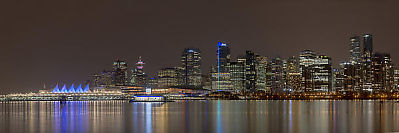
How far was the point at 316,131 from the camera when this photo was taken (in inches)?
1956

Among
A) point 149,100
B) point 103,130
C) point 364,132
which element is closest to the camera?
point 364,132

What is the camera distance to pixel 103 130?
52.3 m

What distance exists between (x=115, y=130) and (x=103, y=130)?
1.23 metres

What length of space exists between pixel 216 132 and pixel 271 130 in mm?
5913

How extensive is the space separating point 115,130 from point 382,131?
26840mm

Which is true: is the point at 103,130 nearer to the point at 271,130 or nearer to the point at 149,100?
the point at 271,130

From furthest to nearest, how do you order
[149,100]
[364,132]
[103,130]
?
[149,100], [103,130], [364,132]

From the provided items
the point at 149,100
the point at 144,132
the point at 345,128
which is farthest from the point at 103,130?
the point at 149,100

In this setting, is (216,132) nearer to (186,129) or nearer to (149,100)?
(186,129)

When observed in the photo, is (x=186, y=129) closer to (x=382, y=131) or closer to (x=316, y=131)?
(x=316, y=131)

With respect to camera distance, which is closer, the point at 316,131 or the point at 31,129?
the point at 316,131

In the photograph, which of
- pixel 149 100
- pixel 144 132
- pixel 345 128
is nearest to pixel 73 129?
pixel 144 132

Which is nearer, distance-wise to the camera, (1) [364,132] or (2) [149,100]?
(1) [364,132]

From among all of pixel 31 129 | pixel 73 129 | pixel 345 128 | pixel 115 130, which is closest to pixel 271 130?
pixel 345 128
